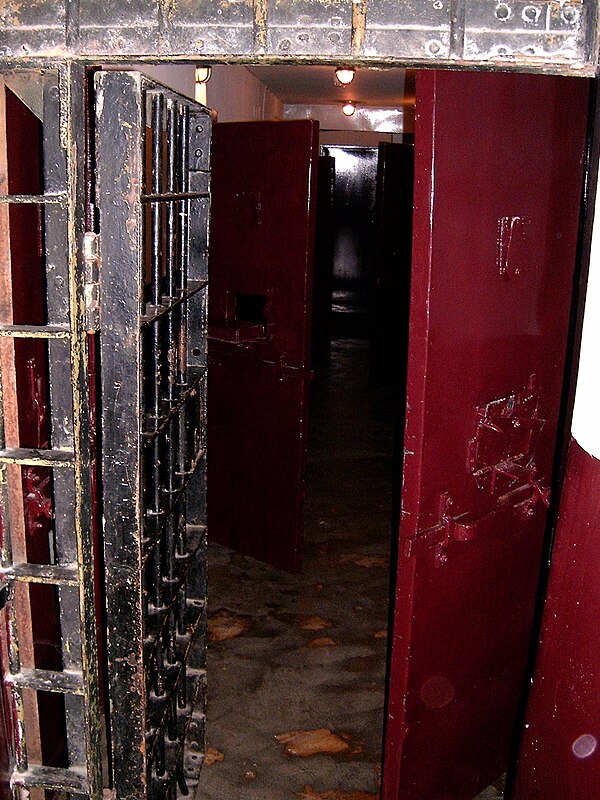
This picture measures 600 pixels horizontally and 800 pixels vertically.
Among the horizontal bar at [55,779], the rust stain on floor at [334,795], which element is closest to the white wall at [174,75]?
the horizontal bar at [55,779]

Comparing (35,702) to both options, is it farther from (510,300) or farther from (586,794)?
(510,300)

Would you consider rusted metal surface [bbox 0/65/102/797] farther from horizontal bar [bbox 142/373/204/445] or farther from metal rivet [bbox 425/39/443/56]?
metal rivet [bbox 425/39/443/56]

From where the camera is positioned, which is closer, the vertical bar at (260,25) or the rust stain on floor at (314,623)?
the vertical bar at (260,25)

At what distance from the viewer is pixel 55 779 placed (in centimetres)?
182

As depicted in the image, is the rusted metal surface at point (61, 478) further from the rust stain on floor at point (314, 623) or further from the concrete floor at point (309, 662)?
the rust stain on floor at point (314, 623)

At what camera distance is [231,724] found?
293cm

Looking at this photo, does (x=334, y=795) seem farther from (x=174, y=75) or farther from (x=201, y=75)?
(x=201, y=75)

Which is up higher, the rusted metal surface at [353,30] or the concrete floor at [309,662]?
the rusted metal surface at [353,30]

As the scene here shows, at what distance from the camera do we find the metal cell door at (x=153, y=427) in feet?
5.19

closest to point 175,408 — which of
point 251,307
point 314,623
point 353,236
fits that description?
point 314,623

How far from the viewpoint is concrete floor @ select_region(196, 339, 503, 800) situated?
2.69 m

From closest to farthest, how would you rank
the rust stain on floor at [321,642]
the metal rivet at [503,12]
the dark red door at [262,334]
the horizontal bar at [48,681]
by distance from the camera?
the metal rivet at [503,12]
the horizontal bar at [48,681]
the rust stain on floor at [321,642]
the dark red door at [262,334]

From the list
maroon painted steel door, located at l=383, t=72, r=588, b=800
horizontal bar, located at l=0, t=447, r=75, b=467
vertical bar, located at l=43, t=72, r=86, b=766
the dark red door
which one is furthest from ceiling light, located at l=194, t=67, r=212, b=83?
horizontal bar, located at l=0, t=447, r=75, b=467

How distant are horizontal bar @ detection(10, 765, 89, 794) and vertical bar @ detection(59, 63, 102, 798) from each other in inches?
0.9
